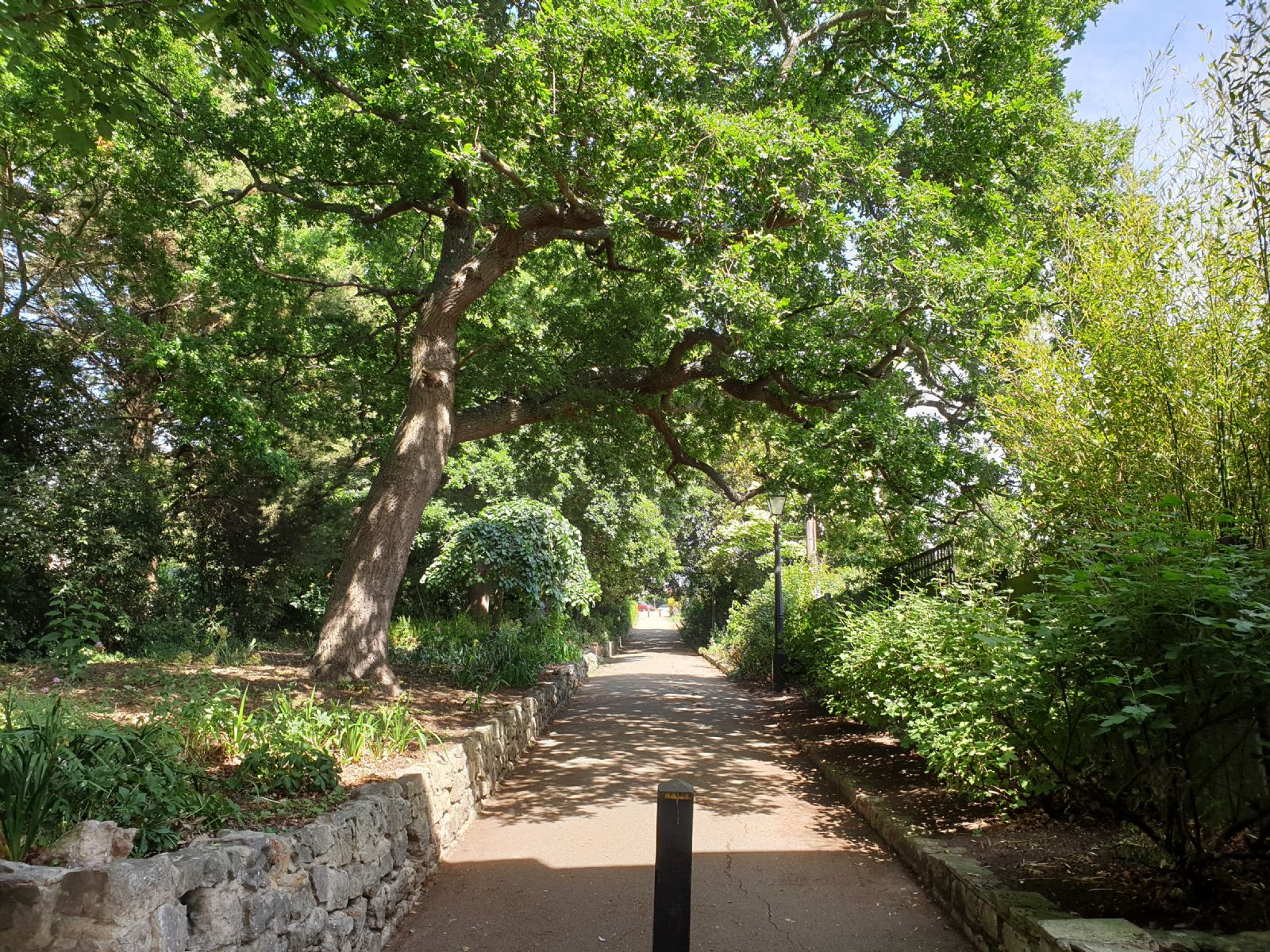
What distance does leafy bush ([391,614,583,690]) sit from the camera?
39.9 feet

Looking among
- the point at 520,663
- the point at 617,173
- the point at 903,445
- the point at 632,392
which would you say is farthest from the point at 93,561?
the point at 903,445

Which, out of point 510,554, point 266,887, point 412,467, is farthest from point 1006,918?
point 510,554

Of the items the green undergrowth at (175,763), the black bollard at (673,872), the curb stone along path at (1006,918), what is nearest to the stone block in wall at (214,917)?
the green undergrowth at (175,763)

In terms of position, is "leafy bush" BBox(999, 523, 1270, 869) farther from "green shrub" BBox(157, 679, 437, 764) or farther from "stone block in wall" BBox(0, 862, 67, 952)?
"green shrub" BBox(157, 679, 437, 764)

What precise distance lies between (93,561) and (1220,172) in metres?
14.5

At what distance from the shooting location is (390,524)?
1000cm

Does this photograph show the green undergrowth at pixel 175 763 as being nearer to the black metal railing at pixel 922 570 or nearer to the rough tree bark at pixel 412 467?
the rough tree bark at pixel 412 467

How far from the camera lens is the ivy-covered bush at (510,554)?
14.8 m

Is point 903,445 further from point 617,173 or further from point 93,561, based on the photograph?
point 93,561

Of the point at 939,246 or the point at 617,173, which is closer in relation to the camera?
the point at 617,173

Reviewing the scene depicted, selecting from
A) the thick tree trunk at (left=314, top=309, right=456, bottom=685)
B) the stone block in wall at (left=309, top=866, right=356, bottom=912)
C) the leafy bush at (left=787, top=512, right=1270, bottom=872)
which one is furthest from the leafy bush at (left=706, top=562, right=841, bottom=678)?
the stone block in wall at (left=309, top=866, right=356, bottom=912)

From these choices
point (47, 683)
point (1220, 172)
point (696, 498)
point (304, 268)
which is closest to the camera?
point (1220, 172)

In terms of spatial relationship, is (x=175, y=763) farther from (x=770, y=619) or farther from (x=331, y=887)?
(x=770, y=619)

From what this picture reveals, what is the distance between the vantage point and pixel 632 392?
12.6 meters
